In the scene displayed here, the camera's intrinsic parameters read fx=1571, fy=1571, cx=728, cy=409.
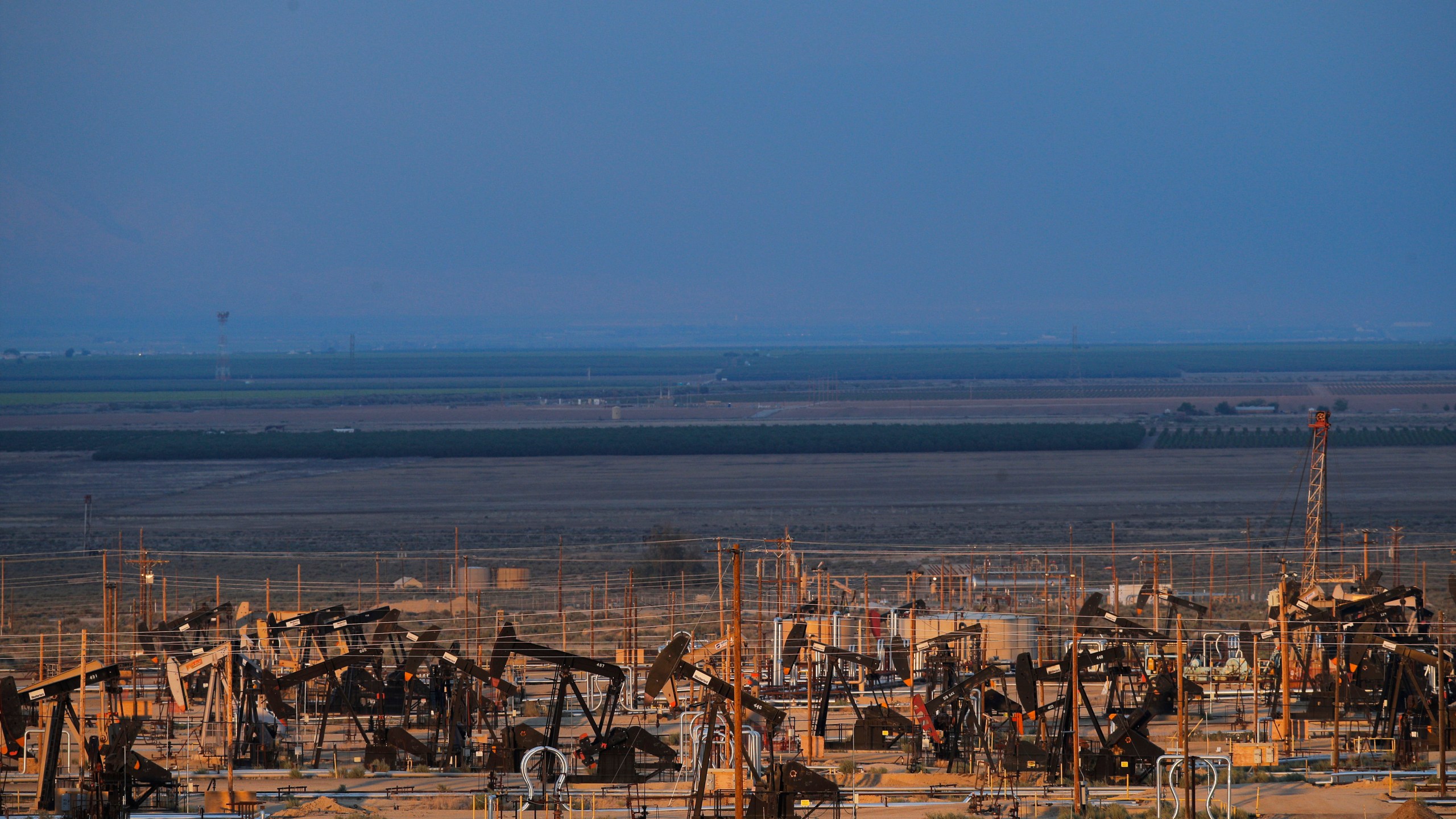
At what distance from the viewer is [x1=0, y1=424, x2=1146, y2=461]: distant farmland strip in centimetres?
10094

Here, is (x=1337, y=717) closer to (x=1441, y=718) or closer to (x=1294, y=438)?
(x=1441, y=718)

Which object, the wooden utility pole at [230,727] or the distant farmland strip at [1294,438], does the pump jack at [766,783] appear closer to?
the wooden utility pole at [230,727]

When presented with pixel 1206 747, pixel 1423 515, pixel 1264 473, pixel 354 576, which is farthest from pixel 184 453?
Result: pixel 1206 747

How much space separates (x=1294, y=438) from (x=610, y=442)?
45.8 m

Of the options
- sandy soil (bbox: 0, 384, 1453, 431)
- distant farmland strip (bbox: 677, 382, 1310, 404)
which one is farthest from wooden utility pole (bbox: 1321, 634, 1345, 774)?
distant farmland strip (bbox: 677, 382, 1310, 404)

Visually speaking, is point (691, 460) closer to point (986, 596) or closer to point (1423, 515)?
point (1423, 515)

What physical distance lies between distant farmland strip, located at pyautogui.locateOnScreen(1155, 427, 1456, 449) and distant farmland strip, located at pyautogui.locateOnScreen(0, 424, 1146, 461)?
11.1 ft

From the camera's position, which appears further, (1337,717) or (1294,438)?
(1294,438)

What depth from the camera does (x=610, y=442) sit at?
10612 cm

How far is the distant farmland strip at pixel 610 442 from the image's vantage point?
331 feet

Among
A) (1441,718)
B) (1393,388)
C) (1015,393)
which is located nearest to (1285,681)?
(1441,718)

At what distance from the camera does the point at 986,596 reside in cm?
3800

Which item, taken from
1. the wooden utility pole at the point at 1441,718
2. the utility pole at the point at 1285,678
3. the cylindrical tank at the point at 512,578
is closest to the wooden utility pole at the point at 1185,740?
the wooden utility pole at the point at 1441,718

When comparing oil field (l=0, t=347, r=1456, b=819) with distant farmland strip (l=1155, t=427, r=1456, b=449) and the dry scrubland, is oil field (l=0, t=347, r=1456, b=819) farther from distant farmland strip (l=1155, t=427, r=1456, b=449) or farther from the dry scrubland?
distant farmland strip (l=1155, t=427, r=1456, b=449)
